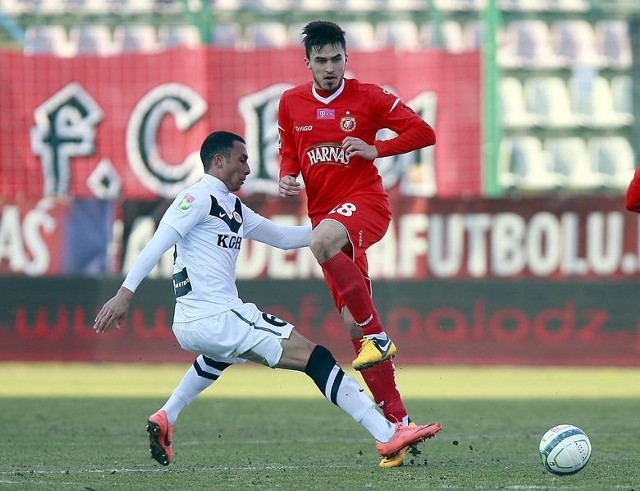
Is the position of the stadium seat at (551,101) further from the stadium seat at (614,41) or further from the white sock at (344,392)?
the white sock at (344,392)

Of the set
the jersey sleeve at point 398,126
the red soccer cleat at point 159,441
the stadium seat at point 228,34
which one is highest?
the stadium seat at point 228,34

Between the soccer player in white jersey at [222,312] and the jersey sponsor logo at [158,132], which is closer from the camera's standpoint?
the soccer player in white jersey at [222,312]

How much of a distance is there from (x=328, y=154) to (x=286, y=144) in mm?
354

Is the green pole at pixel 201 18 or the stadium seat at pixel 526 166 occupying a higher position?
the green pole at pixel 201 18

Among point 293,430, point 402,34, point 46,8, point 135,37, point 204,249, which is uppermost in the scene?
point 46,8

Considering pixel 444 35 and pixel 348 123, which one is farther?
pixel 444 35

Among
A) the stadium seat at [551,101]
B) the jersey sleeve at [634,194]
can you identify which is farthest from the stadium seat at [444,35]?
the jersey sleeve at [634,194]

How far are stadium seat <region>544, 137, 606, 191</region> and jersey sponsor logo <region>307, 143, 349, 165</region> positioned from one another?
10.1m

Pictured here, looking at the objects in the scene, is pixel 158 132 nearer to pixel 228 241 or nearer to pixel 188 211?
pixel 228 241

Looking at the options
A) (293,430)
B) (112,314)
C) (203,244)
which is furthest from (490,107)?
(112,314)

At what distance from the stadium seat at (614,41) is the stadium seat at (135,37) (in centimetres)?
563

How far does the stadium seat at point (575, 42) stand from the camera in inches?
699

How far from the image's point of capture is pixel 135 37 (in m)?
17.9

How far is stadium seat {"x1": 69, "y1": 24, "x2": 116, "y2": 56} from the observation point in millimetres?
17812
